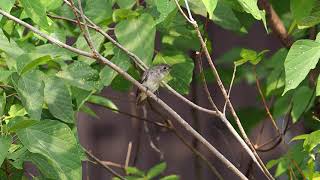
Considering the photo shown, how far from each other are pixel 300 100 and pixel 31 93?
1.44 meters

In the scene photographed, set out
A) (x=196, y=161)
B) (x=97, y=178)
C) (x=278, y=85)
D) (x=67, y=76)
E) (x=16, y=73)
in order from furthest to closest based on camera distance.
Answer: (x=97, y=178) → (x=196, y=161) → (x=278, y=85) → (x=67, y=76) → (x=16, y=73)

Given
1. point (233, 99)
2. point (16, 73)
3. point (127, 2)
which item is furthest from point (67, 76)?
point (233, 99)

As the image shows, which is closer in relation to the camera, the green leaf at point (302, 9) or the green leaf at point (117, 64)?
the green leaf at point (302, 9)

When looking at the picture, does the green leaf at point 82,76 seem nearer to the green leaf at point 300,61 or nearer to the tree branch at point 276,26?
the green leaf at point 300,61

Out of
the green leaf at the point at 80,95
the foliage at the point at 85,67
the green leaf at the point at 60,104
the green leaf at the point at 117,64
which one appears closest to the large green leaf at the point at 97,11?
the foliage at the point at 85,67

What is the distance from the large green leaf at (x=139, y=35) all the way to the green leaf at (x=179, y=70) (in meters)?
0.38

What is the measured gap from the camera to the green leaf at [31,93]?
275cm

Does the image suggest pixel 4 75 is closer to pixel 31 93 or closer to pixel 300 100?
pixel 31 93

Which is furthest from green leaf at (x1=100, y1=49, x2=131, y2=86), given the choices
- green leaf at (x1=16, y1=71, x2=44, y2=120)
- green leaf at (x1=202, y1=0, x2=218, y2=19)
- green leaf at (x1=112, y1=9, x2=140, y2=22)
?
green leaf at (x1=202, y1=0, x2=218, y2=19)

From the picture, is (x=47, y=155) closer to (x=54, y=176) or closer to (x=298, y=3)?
(x=54, y=176)

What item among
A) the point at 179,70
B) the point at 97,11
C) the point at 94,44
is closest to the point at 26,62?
the point at 94,44

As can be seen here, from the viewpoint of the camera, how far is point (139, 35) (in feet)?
9.93

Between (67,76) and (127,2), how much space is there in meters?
0.45

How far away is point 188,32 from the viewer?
3391 mm
